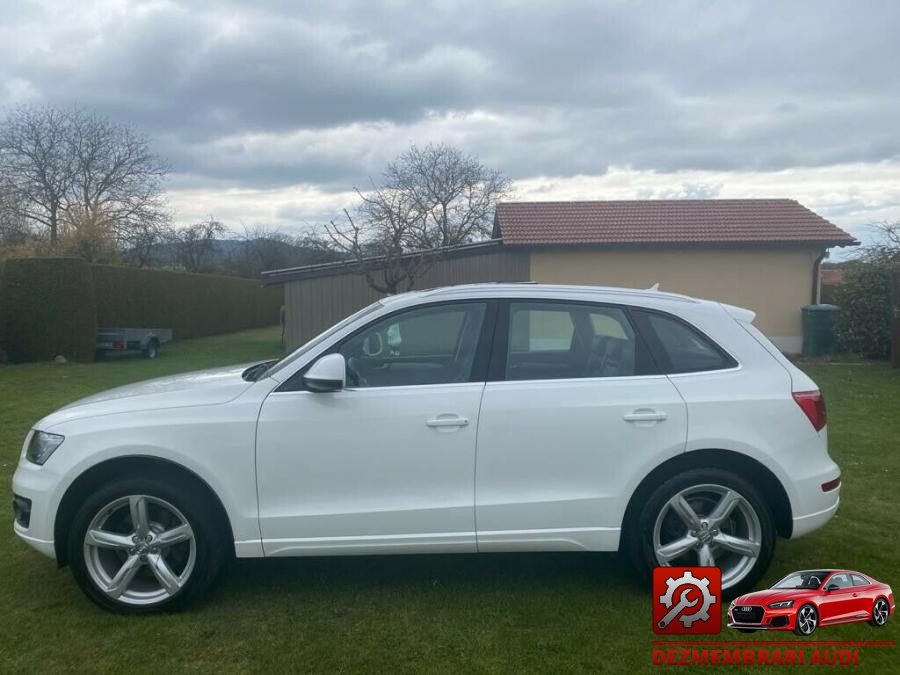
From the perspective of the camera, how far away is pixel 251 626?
3809 mm

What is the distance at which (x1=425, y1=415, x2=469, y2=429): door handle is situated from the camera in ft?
12.6

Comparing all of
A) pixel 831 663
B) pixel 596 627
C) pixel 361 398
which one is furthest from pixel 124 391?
pixel 831 663

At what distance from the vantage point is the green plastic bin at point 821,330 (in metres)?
17.0

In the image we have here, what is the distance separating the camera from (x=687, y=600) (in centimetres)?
384

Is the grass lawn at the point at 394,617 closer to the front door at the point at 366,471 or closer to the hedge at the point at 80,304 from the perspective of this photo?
the front door at the point at 366,471

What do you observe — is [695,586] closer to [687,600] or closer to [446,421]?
[687,600]

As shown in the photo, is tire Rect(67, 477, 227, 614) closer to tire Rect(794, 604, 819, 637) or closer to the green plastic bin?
tire Rect(794, 604, 819, 637)

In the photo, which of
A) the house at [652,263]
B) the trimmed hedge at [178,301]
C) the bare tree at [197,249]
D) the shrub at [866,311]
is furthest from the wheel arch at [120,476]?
the bare tree at [197,249]

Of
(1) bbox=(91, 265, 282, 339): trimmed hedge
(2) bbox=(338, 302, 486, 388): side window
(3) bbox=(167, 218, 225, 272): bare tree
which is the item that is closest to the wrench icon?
(2) bbox=(338, 302, 486, 388): side window

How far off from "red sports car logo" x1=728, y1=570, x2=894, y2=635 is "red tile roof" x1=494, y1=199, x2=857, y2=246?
1455cm

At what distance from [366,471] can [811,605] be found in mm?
2370

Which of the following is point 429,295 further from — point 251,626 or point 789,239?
point 789,239

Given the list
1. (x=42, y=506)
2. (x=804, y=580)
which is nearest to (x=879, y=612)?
(x=804, y=580)

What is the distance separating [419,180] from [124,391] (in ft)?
129
